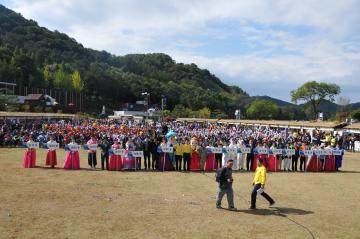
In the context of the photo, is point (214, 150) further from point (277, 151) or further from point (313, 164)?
point (313, 164)

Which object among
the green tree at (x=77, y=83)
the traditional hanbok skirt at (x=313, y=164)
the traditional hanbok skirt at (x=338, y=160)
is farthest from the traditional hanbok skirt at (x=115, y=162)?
the green tree at (x=77, y=83)

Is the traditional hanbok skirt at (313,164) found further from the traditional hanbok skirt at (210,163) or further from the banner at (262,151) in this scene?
the traditional hanbok skirt at (210,163)

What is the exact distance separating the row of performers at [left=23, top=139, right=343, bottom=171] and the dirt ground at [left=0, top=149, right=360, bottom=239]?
1.28 meters

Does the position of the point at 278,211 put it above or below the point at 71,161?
below

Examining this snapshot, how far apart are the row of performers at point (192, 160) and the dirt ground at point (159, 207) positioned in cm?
128

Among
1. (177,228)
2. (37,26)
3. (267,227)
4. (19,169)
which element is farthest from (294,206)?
(37,26)

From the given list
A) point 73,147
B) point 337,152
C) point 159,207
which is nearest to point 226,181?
point 159,207

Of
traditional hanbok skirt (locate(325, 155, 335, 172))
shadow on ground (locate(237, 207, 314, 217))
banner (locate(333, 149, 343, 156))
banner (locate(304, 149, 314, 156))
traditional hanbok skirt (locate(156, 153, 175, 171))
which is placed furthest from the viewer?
traditional hanbok skirt (locate(325, 155, 335, 172))

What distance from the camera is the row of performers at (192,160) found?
2291cm

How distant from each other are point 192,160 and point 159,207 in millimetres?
10270

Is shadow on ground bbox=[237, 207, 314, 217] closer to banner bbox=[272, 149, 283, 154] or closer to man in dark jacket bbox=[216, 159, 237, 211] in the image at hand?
man in dark jacket bbox=[216, 159, 237, 211]

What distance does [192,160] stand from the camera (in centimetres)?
2422

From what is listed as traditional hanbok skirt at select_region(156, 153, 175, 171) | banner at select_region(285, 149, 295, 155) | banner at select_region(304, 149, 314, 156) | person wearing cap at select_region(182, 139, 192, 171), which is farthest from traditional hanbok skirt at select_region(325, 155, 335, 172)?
traditional hanbok skirt at select_region(156, 153, 175, 171)

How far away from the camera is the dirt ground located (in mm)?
11180
